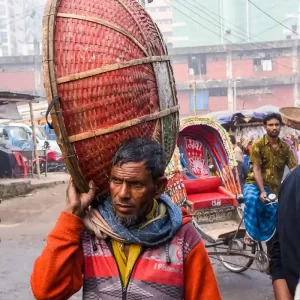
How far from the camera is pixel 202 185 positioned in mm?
7227

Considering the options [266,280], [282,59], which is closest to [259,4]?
[282,59]

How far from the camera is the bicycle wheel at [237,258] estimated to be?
6066 millimetres

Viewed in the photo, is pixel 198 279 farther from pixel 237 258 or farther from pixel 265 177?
pixel 237 258

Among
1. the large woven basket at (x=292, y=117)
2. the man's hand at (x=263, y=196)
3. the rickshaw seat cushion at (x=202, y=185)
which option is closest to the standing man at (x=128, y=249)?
the large woven basket at (x=292, y=117)

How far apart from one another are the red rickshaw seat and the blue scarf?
469cm

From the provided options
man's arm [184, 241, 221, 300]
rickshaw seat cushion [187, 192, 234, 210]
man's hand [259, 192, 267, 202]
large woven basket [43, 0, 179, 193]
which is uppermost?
large woven basket [43, 0, 179, 193]

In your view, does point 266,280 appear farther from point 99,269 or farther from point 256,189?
point 99,269

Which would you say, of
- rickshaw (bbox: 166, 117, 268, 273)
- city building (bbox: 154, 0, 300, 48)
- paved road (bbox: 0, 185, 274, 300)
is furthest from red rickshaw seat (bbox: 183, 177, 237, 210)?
city building (bbox: 154, 0, 300, 48)

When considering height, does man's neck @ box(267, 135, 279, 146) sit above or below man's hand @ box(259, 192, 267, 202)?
above

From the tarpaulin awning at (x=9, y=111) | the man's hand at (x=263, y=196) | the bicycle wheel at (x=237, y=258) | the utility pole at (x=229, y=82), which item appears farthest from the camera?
the utility pole at (x=229, y=82)

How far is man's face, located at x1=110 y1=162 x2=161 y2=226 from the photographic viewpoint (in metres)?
1.74

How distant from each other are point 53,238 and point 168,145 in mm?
565

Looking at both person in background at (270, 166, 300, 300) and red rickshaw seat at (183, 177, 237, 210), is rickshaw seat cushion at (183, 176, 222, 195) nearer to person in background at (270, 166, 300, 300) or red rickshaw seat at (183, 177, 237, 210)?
red rickshaw seat at (183, 177, 237, 210)

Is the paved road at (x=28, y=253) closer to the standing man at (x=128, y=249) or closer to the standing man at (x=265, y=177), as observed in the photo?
the standing man at (x=265, y=177)
